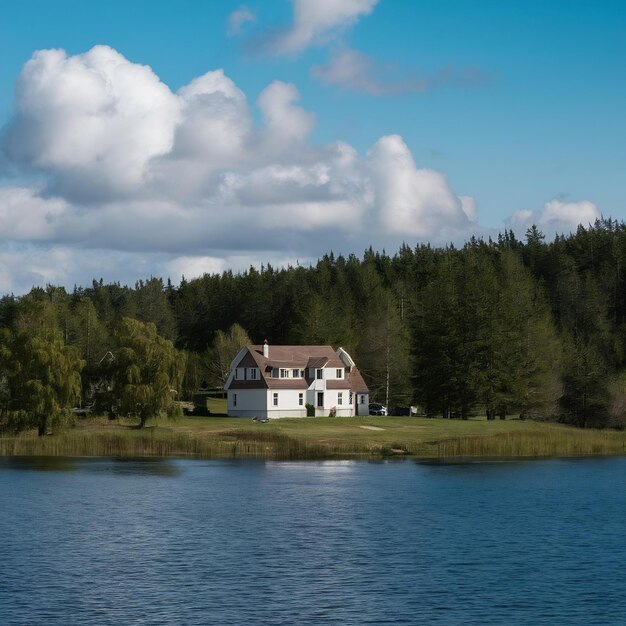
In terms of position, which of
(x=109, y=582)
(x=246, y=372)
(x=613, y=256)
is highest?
(x=613, y=256)

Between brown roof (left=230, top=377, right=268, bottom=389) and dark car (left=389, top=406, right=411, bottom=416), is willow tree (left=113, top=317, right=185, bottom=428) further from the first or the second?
dark car (left=389, top=406, right=411, bottom=416)

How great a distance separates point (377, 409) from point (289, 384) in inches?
814

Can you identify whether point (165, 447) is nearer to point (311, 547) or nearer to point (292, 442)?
point (292, 442)

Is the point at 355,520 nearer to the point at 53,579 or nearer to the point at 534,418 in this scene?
the point at 53,579

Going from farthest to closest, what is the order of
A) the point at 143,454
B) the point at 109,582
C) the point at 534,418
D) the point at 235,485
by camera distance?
the point at 534,418
the point at 143,454
the point at 235,485
the point at 109,582

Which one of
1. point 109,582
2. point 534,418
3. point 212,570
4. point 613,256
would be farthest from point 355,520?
point 613,256

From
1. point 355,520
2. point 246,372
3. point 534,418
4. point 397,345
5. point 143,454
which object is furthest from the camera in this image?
point 397,345

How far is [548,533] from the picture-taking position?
49.2 metres

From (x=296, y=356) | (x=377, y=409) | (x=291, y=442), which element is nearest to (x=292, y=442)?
(x=291, y=442)

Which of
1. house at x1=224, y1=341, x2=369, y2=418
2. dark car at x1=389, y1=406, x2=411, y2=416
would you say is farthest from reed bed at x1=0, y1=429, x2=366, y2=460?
dark car at x1=389, y1=406, x2=411, y2=416

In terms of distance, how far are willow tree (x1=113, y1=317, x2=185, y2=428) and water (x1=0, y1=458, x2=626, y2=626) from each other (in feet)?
66.9

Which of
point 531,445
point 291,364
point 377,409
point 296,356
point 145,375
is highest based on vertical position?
point 296,356

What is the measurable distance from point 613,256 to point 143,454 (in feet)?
442

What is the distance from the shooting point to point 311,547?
1762 inches
